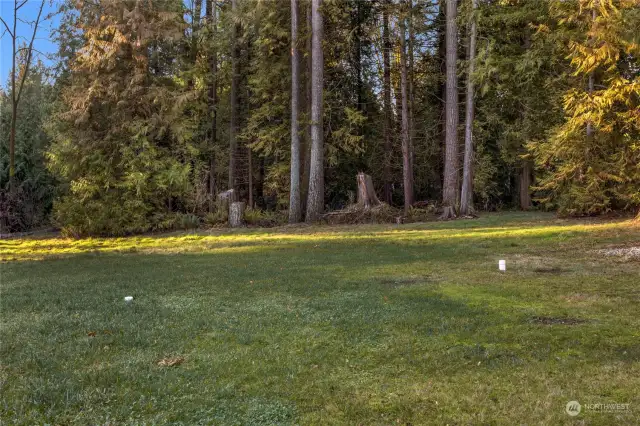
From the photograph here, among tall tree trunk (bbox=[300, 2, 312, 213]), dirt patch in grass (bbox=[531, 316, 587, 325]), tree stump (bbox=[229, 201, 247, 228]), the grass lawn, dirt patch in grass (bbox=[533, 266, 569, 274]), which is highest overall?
tall tree trunk (bbox=[300, 2, 312, 213])

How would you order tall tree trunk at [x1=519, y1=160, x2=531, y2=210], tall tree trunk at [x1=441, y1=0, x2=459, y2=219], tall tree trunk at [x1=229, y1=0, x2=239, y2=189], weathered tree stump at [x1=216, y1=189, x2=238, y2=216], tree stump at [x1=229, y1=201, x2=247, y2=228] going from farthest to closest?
tall tree trunk at [x1=229, y1=0, x2=239, y2=189], tall tree trunk at [x1=519, y1=160, x2=531, y2=210], weathered tree stump at [x1=216, y1=189, x2=238, y2=216], tall tree trunk at [x1=441, y1=0, x2=459, y2=219], tree stump at [x1=229, y1=201, x2=247, y2=228]

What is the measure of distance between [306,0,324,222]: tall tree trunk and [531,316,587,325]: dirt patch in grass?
15038mm

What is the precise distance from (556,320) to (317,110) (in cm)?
1600

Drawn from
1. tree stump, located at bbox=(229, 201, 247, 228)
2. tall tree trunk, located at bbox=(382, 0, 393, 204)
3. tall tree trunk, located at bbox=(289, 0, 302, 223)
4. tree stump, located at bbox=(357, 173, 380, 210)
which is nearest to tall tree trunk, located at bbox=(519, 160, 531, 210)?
tall tree trunk, located at bbox=(382, 0, 393, 204)

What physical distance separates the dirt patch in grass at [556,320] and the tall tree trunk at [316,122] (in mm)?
15038

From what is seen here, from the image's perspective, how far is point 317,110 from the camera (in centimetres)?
2012

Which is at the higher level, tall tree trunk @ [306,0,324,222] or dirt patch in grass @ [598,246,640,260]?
tall tree trunk @ [306,0,324,222]

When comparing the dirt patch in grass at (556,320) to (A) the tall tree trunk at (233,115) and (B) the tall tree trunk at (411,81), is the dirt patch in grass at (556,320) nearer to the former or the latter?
(B) the tall tree trunk at (411,81)

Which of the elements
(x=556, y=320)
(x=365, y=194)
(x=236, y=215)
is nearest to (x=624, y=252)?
(x=556, y=320)

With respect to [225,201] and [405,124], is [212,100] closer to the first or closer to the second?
[225,201]

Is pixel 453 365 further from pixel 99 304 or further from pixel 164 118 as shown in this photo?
pixel 164 118

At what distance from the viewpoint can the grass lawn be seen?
3365 millimetres

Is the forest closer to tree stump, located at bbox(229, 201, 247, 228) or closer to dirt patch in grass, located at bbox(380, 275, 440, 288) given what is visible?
tree stump, located at bbox(229, 201, 247, 228)

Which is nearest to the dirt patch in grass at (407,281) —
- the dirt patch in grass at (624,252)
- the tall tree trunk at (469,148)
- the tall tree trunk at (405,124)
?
the dirt patch in grass at (624,252)
